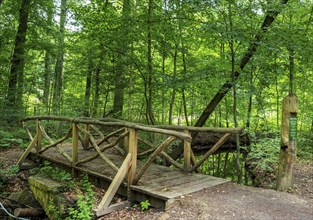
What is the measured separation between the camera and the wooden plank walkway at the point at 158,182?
4031mm

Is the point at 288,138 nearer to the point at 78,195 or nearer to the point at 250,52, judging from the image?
the point at 250,52

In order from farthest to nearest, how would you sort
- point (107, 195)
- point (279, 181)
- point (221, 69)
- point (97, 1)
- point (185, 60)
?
point (185, 60) < point (97, 1) < point (221, 69) < point (279, 181) < point (107, 195)

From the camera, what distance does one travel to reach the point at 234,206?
3738 mm

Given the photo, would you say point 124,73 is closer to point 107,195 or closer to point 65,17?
point 65,17

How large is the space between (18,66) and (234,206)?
9226 mm

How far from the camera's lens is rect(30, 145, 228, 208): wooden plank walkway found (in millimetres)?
4031

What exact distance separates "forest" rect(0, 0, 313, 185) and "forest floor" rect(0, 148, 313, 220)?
230 cm

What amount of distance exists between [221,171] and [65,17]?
9605mm

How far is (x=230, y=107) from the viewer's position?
9867mm

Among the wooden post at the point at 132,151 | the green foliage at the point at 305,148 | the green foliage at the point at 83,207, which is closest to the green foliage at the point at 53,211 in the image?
the green foliage at the point at 83,207

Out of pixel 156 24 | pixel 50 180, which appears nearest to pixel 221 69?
pixel 156 24

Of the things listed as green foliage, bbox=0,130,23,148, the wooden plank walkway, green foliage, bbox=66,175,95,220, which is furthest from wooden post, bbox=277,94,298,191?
green foliage, bbox=0,130,23,148

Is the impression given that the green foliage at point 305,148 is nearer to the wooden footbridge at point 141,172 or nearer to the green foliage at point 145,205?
the wooden footbridge at point 141,172

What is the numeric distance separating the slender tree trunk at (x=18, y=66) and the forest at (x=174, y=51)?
4cm
